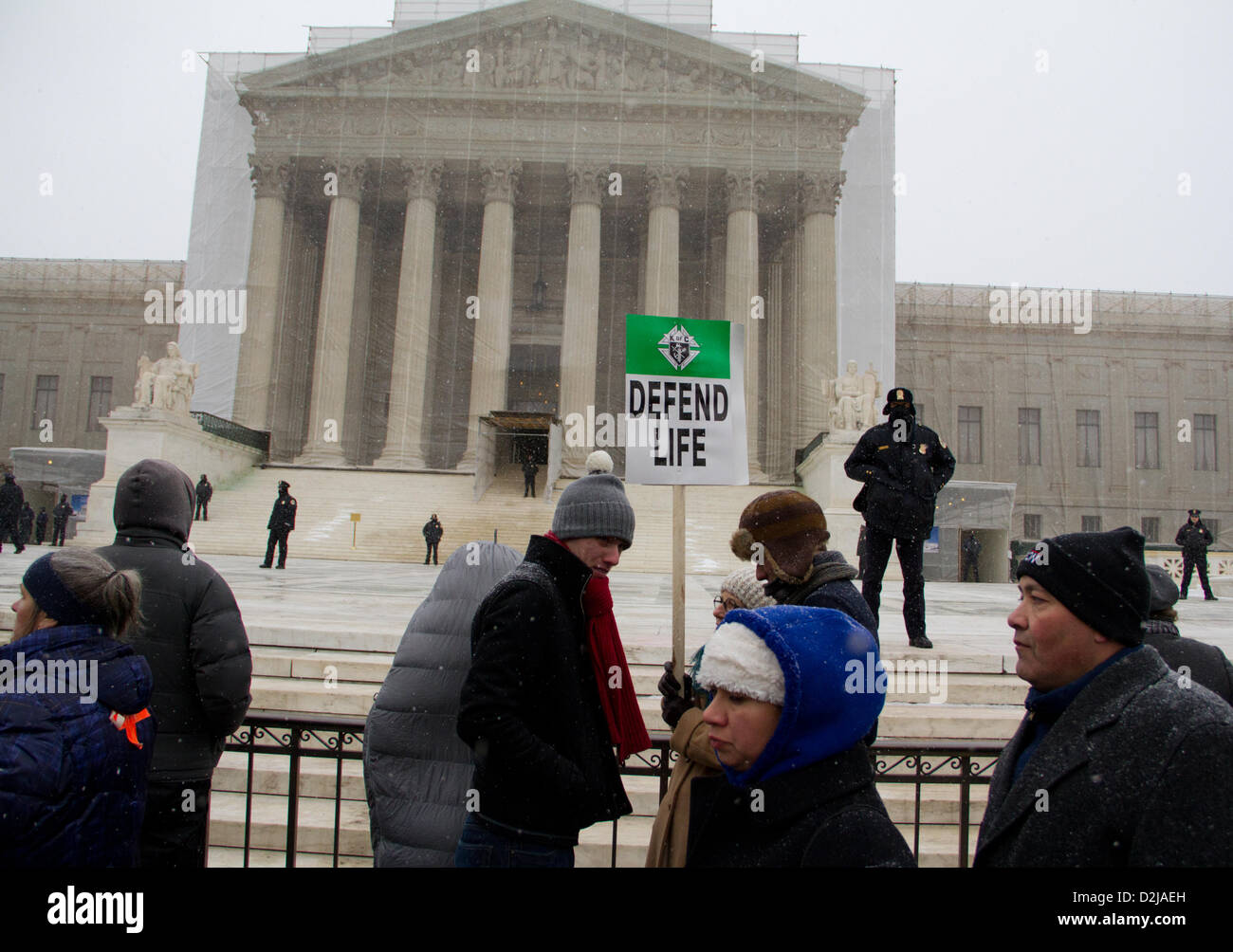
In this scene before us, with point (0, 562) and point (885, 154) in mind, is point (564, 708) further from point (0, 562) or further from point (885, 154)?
point (885, 154)

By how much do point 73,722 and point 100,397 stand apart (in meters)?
45.9

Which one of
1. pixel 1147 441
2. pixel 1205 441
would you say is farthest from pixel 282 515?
pixel 1205 441

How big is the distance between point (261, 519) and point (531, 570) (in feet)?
70.8

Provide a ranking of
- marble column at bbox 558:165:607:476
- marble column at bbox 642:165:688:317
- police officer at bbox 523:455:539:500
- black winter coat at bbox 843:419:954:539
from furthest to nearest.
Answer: marble column at bbox 642:165:688:317 → marble column at bbox 558:165:607:476 → police officer at bbox 523:455:539:500 → black winter coat at bbox 843:419:954:539

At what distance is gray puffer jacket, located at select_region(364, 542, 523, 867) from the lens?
258cm

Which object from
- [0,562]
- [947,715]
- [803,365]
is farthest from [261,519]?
[947,715]

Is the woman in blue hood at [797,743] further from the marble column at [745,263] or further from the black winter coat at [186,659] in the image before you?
the marble column at [745,263]

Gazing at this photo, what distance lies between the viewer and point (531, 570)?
7.45ft

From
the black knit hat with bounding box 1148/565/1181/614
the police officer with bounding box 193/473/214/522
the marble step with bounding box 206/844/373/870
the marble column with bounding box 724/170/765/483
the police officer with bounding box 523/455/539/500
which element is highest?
the marble column with bounding box 724/170/765/483

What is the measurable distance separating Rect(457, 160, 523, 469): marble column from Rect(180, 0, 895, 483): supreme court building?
0.08m

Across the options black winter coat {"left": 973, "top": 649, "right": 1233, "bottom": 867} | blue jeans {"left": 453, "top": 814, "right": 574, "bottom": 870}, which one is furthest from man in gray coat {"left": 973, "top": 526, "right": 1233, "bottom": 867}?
blue jeans {"left": 453, "top": 814, "right": 574, "bottom": 870}

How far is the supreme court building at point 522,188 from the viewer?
95.8 ft

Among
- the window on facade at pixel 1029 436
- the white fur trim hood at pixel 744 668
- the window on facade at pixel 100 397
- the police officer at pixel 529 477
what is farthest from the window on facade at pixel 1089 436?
the window on facade at pixel 100 397

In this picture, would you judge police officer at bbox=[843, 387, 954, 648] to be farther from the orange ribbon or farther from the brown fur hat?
the orange ribbon
